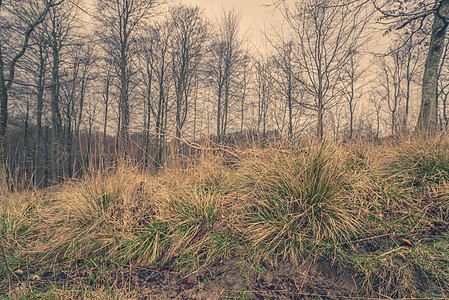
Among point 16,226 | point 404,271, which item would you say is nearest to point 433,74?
point 404,271

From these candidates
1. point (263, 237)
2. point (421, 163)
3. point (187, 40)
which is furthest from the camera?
point (187, 40)

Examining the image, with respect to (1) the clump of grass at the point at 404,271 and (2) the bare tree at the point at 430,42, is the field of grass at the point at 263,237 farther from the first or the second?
(2) the bare tree at the point at 430,42

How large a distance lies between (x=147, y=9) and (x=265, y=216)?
11.3 meters

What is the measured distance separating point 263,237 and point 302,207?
505 millimetres

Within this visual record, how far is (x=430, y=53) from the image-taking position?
5.21 meters

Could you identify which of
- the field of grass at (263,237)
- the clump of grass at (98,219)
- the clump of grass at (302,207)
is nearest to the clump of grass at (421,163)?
the field of grass at (263,237)

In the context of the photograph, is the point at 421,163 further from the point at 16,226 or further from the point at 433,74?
the point at 16,226

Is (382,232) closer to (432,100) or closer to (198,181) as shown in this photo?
(198,181)

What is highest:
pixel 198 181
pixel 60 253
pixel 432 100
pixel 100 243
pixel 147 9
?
pixel 147 9

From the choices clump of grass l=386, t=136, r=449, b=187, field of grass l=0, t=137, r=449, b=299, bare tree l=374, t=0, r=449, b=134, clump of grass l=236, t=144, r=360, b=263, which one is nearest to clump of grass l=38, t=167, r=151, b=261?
field of grass l=0, t=137, r=449, b=299

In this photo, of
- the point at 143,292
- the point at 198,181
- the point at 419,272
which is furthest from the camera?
the point at 198,181

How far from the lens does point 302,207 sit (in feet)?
6.86

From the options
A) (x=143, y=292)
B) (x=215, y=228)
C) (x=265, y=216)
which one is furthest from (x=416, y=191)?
(x=143, y=292)

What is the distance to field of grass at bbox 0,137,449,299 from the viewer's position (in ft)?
5.75
